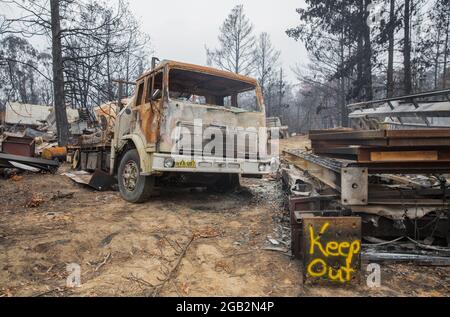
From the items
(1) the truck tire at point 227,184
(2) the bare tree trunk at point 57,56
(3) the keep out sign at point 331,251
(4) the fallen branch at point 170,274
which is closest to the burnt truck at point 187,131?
(1) the truck tire at point 227,184

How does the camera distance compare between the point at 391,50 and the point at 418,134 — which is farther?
the point at 391,50

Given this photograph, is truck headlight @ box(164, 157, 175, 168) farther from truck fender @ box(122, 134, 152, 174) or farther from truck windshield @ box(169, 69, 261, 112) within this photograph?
truck windshield @ box(169, 69, 261, 112)

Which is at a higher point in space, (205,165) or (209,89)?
(209,89)

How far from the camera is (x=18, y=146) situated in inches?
399

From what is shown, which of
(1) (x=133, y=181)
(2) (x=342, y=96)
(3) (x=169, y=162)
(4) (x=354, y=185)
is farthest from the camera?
(2) (x=342, y=96)

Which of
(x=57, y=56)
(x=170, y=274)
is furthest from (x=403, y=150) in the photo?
(x=57, y=56)

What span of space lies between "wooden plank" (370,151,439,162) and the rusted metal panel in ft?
34.0

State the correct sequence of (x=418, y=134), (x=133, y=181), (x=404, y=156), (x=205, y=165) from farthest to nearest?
(x=133, y=181) < (x=205, y=165) < (x=404, y=156) < (x=418, y=134)

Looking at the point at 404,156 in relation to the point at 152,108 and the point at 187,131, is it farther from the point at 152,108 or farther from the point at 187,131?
the point at 152,108

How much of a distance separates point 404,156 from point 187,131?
3494mm

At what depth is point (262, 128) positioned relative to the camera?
21.8ft

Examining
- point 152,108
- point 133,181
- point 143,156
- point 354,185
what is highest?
point 152,108
